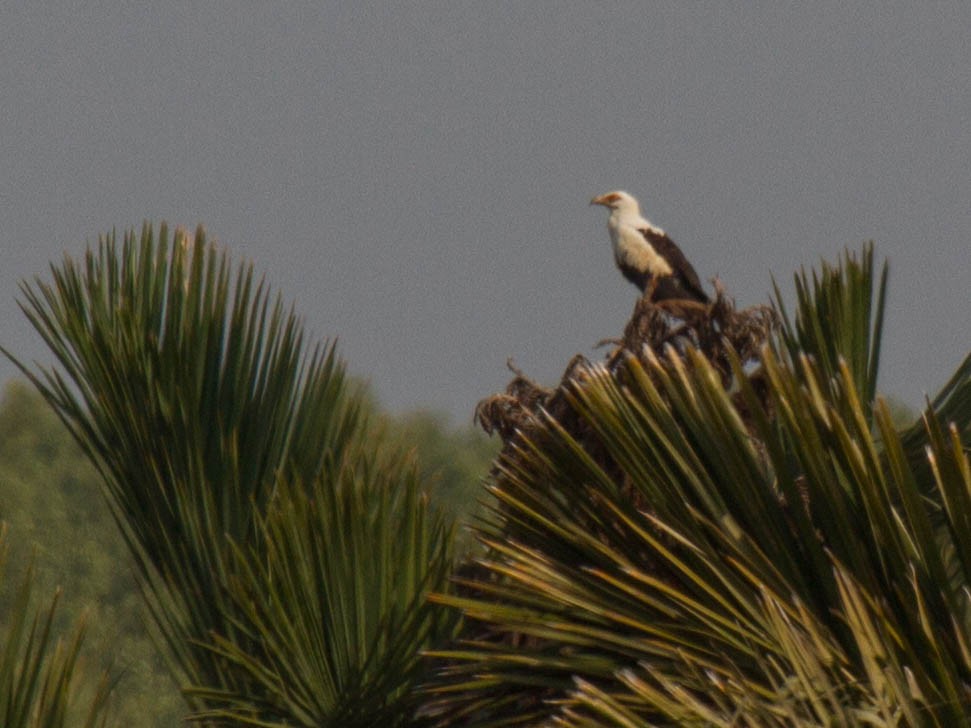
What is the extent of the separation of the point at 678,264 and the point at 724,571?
20.4ft

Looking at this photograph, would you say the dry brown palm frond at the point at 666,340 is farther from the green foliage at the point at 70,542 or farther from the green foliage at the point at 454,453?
the green foliage at the point at 454,453

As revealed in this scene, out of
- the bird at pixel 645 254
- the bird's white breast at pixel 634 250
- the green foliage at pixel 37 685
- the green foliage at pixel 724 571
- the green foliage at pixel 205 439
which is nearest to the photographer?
the green foliage at pixel 724 571

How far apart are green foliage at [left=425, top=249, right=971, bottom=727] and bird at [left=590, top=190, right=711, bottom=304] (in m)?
5.14

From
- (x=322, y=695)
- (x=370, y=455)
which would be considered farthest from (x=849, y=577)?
(x=370, y=455)

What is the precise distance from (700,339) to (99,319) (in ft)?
4.79

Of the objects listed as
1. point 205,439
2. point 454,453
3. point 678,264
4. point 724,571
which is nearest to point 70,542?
point 454,453

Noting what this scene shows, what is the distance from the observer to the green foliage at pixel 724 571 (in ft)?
8.28

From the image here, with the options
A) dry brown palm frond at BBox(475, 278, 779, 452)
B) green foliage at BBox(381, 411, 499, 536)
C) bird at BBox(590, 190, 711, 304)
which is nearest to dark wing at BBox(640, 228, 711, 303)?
bird at BBox(590, 190, 711, 304)

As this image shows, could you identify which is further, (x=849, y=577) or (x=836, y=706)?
(x=849, y=577)

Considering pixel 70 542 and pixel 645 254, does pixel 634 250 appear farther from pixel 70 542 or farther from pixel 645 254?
pixel 70 542

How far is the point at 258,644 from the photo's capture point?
3.86 meters

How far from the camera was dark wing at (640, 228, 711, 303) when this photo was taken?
8.88 metres

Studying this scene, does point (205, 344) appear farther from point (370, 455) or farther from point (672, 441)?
point (672, 441)

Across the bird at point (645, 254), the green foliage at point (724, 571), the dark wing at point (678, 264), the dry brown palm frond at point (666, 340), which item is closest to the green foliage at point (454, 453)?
the bird at point (645, 254)
